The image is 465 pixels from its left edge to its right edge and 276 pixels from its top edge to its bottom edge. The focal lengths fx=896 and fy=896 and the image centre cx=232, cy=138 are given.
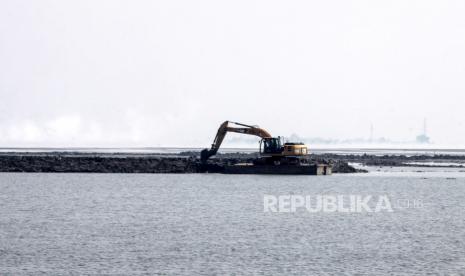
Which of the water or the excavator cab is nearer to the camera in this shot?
the water

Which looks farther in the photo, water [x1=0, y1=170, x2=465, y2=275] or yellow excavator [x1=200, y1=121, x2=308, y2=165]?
yellow excavator [x1=200, y1=121, x2=308, y2=165]

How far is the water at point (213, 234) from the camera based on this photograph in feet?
124

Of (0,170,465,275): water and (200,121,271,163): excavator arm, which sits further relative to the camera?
(200,121,271,163): excavator arm

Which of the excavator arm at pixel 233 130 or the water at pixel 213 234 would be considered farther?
the excavator arm at pixel 233 130

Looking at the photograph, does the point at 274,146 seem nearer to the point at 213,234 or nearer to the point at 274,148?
the point at 274,148

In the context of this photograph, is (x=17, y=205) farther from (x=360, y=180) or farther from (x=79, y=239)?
(x=360, y=180)

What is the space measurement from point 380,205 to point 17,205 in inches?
1083

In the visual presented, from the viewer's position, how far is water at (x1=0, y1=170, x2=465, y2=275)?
37812 millimetres

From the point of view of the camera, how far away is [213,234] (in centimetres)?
4844

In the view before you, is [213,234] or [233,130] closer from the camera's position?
[213,234]

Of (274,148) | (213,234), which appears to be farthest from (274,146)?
(213,234)

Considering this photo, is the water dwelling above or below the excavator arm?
below

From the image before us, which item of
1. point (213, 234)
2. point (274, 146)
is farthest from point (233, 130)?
point (213, 234)

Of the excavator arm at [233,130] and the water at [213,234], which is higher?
the excavator arm at [233,130]
